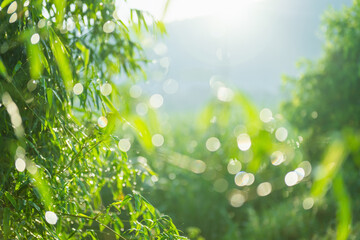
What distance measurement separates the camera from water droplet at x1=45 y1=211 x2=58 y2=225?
1.68 metres

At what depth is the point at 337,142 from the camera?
2.21 feet

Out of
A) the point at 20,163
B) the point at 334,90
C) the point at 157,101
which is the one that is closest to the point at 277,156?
the point at 157,101

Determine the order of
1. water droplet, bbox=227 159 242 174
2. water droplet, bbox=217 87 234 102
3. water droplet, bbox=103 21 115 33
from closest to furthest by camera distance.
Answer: water droplet, bbox=217 87 234 102, water droplet, bbox=227 159 242 174, water droplet, bbox=103 21 115 33

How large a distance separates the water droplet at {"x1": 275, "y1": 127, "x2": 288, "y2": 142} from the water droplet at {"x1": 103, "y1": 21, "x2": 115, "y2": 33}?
1743 mm

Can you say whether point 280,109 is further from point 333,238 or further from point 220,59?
point 220,59

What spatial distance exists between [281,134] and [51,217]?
1.27 meters

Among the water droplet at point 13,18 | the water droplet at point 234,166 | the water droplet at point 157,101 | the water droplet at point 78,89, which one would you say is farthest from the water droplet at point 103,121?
the water droplet at point 157,101

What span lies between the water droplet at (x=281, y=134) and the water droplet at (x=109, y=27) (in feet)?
5.72

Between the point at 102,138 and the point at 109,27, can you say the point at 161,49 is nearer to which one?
the point at 109,27

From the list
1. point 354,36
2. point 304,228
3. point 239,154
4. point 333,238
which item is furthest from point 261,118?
point 354,36

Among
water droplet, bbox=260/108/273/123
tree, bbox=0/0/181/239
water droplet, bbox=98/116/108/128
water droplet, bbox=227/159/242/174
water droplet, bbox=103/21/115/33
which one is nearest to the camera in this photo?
water droplet, bbox=260/108/273/123

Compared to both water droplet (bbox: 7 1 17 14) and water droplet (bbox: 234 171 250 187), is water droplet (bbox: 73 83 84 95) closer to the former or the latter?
water droplet (bbox: 7 1 17 14)

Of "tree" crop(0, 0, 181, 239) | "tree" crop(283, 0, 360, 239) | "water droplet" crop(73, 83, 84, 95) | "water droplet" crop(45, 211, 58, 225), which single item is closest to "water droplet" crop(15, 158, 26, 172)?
"tree" crop(0, 0, 181, 239)

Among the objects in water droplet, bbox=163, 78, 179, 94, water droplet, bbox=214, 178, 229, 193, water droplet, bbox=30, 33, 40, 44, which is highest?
water droplet, bbox=30, 33, 40, 44
